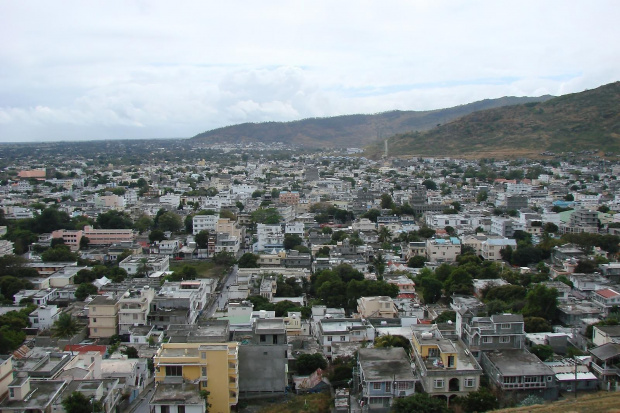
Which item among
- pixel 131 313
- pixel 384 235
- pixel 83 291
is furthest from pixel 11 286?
pixel 384 235

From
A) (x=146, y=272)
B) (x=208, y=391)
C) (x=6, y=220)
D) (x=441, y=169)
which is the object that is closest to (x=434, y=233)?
(x=146, y=272)

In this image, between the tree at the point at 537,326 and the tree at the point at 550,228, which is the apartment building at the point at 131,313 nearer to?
the tree at the point at 537,326

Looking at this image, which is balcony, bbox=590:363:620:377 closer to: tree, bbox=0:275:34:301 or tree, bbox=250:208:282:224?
tree, bbox=0:275:34:301

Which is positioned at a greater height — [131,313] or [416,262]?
[131,313]

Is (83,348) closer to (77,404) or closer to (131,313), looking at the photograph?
(131,313)

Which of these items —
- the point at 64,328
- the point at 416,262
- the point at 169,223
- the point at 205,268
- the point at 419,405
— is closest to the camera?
the point at 419,405

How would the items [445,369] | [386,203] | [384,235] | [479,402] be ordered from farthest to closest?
[386,203], [384,235], [445,369], [479,402]

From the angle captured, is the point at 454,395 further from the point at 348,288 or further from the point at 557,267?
the point at 557,267

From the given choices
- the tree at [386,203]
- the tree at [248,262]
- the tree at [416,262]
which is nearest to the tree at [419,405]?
the tree at [416,262]
